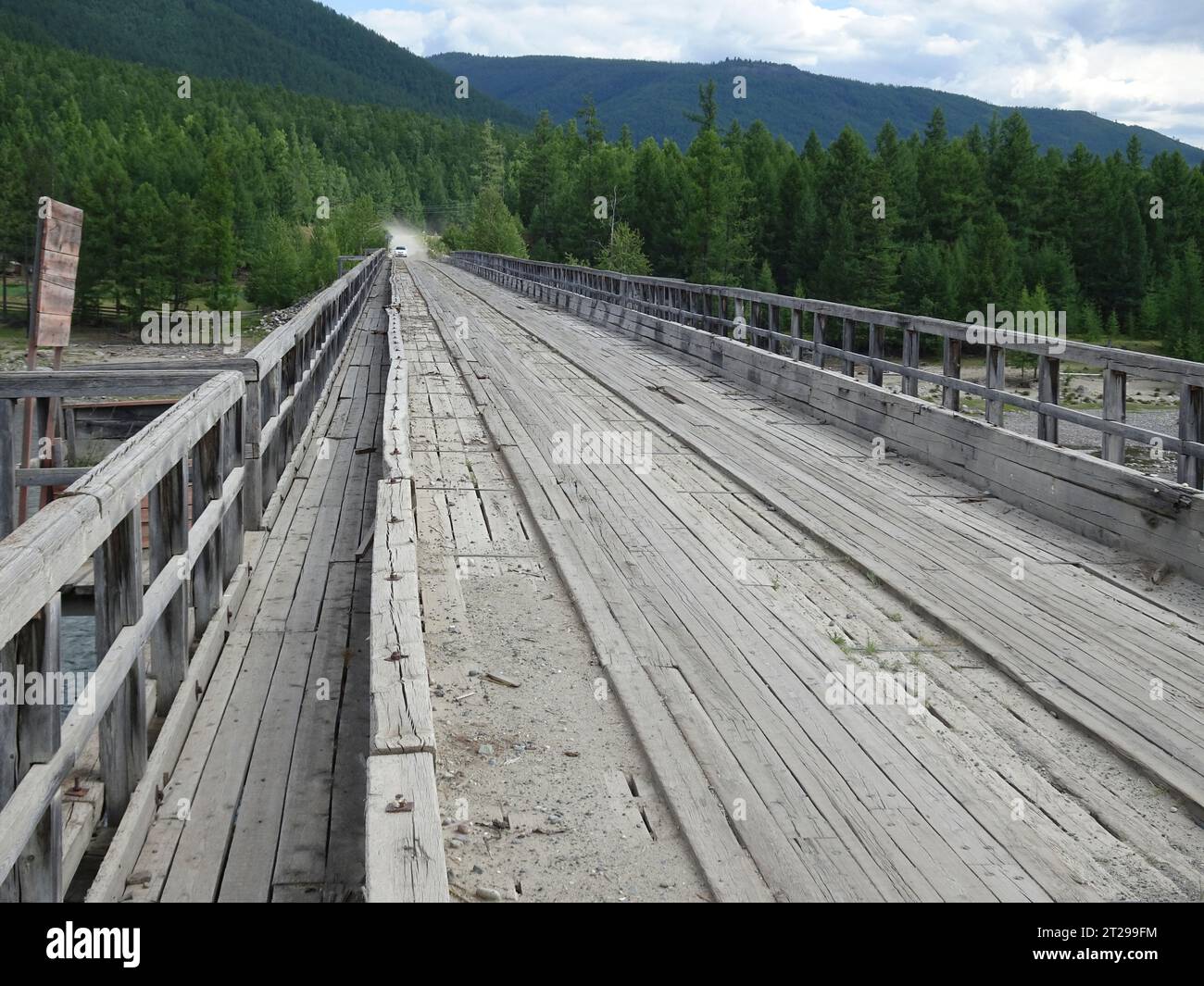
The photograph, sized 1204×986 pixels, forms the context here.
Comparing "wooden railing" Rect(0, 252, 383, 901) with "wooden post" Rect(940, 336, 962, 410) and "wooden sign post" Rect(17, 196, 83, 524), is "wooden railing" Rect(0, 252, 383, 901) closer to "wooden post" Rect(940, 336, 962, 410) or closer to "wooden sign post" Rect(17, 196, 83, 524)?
"wooden sign post" Rect(17, 196, 83, 524)

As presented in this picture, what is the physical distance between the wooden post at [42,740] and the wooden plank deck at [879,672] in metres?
1.67

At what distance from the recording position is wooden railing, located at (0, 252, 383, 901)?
9.19ft

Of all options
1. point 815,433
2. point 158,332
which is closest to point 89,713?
point 815,433

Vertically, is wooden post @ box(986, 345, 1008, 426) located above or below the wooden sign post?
below

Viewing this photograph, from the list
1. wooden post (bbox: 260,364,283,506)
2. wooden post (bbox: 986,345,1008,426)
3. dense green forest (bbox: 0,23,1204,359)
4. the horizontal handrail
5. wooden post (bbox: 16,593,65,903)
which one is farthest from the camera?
dense green forest (bbox: 0,23,1204,359)

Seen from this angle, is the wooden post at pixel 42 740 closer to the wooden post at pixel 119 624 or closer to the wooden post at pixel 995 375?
the wooden post at pixel 119 624

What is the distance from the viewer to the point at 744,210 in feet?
342

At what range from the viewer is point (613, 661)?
5.16 meters

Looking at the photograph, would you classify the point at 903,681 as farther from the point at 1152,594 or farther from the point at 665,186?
the point at 665,186

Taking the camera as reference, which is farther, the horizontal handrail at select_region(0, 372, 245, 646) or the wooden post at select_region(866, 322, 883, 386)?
the wooden post at select_region(866, 322, 883, 386)

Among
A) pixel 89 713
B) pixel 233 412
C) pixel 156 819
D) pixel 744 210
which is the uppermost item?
pixel 744 210

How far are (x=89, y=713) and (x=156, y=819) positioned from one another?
842mm

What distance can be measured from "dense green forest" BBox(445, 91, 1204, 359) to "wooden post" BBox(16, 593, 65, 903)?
8737cm

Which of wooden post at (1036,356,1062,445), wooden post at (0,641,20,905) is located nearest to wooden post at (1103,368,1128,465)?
wooden post at (1036,356,1062,445)
